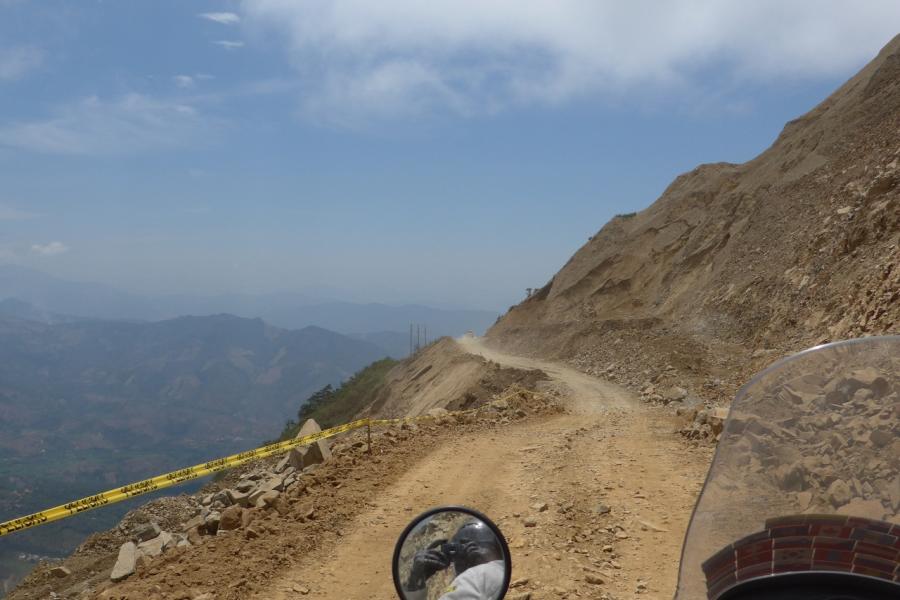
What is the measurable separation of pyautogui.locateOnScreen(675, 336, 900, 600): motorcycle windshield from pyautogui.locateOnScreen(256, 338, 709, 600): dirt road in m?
3.50

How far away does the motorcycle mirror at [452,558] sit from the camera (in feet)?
11.0

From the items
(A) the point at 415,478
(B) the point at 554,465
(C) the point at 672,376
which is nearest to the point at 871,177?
(C) the point at 672,376

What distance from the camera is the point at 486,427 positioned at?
14320mm

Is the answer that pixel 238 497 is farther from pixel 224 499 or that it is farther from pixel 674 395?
pixel 674 395

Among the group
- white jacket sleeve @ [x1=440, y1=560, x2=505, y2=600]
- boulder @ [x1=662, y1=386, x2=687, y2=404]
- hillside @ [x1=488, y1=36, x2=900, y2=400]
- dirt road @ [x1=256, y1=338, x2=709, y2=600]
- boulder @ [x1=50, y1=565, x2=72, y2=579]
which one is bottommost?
boulder @ [x1=50, y1=565, x2=72, y2=579]

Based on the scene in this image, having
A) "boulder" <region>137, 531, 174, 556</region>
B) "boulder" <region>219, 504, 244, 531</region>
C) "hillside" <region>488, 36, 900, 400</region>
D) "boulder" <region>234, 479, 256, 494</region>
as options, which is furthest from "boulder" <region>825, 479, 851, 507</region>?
"hillside" <region>488, 36, 900, 400</region>

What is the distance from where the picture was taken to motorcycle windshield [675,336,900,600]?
2.40 m

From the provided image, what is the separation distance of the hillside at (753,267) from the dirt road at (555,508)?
704cm

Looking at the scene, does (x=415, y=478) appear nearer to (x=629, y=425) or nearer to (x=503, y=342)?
(x=629, y=425)

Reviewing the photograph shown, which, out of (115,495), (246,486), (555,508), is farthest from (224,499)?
(555,508)

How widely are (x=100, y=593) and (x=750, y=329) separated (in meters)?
21.9

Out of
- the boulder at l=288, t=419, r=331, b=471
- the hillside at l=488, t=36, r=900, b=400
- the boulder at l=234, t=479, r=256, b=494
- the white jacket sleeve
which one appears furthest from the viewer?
the hillside at l=488, t=36, r=900, b=400

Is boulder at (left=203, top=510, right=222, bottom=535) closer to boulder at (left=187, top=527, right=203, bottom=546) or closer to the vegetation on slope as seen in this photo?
boulder at (left=187, top=527, right=203, bottom=546)

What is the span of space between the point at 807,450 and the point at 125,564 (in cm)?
752
